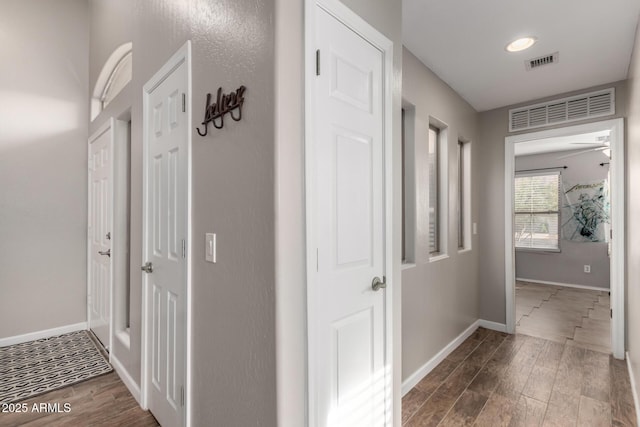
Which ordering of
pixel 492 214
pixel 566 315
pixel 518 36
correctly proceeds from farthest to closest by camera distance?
pixel 566 315 → pixel 492 214 → pixel 518 36

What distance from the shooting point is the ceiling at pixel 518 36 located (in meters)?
1.92

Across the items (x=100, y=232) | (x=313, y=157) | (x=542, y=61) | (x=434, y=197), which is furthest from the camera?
(x=100, y=232)

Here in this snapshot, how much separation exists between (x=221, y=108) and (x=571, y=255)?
6791 mm

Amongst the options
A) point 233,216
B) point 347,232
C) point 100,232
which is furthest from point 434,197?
point 100,232

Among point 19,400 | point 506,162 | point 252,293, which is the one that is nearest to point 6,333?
point 19,400

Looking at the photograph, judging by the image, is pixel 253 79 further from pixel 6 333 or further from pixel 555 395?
pixel 6 333

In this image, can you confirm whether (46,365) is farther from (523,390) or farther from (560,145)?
(560,145)

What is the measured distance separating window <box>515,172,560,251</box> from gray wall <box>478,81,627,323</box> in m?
3.37

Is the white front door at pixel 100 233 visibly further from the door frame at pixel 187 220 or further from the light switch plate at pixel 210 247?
the light switch plate at pixel 210 247

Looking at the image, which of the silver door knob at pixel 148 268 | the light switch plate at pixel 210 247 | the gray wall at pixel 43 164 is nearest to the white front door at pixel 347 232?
the light switch plate at pixel 210 247

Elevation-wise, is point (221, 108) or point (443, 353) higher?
point (221, 108)

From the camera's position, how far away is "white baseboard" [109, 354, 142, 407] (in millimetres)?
2106

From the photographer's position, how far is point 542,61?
2543mm

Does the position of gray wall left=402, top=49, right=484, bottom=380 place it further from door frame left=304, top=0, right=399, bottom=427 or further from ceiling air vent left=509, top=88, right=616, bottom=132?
door frame left=304, top=0, right=399, bottom=427
